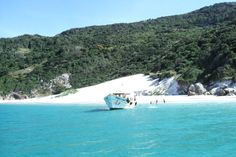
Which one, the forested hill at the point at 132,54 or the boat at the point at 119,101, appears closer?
the boat at the point at 119,101

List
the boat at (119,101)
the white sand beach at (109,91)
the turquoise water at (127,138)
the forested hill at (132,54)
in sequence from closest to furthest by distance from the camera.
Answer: the turquoise water at (127,138) < the boat at (119,101) < the white sand beach at (109,91) < the forested hill at (132,54)

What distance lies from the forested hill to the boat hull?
18.7 metres

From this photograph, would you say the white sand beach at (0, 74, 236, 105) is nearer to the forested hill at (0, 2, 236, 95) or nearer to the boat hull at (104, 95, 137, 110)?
the forested hill at (0, 2, 236, 95)

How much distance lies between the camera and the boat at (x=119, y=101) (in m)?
54.8

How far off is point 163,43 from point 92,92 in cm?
3485

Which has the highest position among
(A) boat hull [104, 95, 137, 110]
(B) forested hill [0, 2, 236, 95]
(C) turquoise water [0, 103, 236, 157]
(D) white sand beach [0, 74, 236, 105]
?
(B) forested hill [0, 2, 236, 95]


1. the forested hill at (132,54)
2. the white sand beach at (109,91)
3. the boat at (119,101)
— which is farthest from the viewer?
the forested hill at (132,54)

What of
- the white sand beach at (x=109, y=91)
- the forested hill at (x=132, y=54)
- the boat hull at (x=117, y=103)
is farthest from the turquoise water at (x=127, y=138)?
the forested hill at (x=132, y=54)

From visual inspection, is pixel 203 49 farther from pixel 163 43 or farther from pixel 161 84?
pixel 163 43

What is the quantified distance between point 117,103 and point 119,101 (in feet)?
1.09

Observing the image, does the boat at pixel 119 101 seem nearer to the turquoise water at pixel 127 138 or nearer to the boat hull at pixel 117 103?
the boat hull at pixel 117 103

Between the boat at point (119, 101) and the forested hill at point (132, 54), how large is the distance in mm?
18447

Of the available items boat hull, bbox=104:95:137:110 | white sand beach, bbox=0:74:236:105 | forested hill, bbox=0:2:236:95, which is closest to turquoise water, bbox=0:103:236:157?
boat hull, bbox=104:95:137:110

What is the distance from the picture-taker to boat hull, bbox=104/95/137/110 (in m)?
54.8
